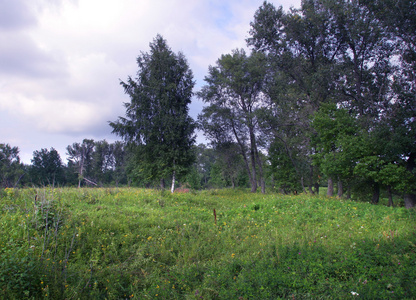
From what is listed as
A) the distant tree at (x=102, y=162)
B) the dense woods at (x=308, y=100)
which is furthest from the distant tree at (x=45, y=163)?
the dense woods at (x=308, y=100)

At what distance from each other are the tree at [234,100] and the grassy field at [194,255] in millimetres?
14456

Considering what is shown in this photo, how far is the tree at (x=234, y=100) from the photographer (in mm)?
20906

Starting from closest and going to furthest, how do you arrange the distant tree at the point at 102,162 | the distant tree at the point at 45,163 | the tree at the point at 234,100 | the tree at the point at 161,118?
the tree at the point at 161,118, the tree at the point at 234,100, the distant tree at the point at 45,163, the distant tree at the point at 102,162

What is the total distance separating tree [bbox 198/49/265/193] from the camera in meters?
20.9

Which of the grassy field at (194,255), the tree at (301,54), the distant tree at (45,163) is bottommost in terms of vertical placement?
the grassy field at (194,255)

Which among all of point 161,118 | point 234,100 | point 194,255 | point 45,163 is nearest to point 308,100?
point 234,100

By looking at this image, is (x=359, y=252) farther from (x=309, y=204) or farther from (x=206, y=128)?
(x=206, y=128)

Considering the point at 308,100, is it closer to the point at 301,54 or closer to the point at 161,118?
the point at 301,54

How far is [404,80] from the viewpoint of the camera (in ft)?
43.1

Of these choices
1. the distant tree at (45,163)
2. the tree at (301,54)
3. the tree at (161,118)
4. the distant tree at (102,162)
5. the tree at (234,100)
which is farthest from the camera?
the distant tree at (102,162)

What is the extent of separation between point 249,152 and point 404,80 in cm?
1303

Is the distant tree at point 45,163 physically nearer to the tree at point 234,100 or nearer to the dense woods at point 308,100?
the dense woods at point 308,100

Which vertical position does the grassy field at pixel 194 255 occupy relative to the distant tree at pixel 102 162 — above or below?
below

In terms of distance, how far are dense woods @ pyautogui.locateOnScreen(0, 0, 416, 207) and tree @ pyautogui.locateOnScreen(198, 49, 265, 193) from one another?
0.10 meters
